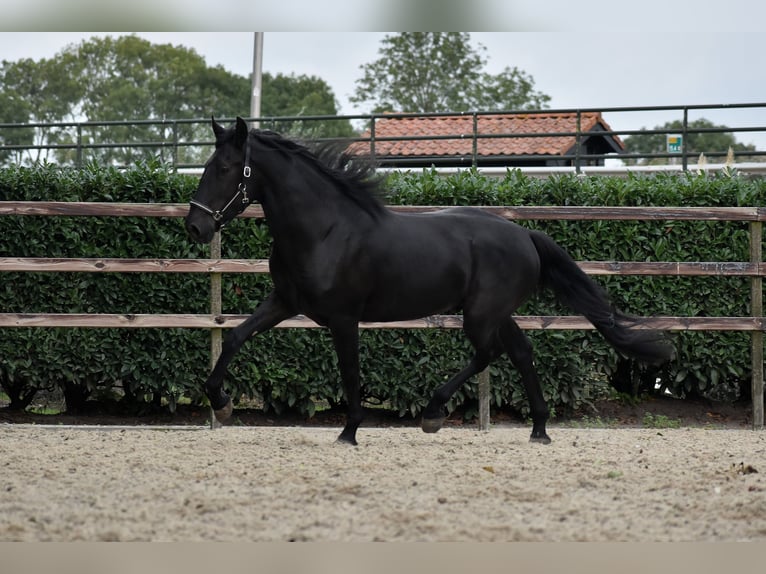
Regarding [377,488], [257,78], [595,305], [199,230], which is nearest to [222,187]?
[199,230]

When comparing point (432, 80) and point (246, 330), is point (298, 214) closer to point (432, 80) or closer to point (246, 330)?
point (246, 330)

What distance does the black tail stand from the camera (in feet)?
18.7

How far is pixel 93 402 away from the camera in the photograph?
7.66 meters

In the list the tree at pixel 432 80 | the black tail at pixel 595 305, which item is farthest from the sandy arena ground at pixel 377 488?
the tree at pixel 432 80

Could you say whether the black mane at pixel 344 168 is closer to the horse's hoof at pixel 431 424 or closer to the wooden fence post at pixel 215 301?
the horse's hoof at pixel 431 424

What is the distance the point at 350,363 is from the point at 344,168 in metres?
1.23

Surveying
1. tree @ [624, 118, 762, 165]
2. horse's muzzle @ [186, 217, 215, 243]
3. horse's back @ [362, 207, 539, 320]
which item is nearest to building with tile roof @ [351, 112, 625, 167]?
horse's back @ [362, 207, 539, 320]

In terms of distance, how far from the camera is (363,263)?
532cm

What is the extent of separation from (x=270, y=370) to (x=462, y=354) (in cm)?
155

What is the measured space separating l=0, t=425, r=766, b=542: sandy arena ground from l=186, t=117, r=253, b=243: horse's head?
1.31 metres

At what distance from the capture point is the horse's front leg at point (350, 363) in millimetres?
5270

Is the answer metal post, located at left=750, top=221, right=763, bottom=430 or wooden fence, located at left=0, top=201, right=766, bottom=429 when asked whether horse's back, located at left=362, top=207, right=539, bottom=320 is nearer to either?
wooden fence, located at left=0, top=201, right=766, bottom=429

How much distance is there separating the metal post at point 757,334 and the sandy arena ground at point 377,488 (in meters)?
0.98

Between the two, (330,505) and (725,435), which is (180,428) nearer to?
(330,505)
